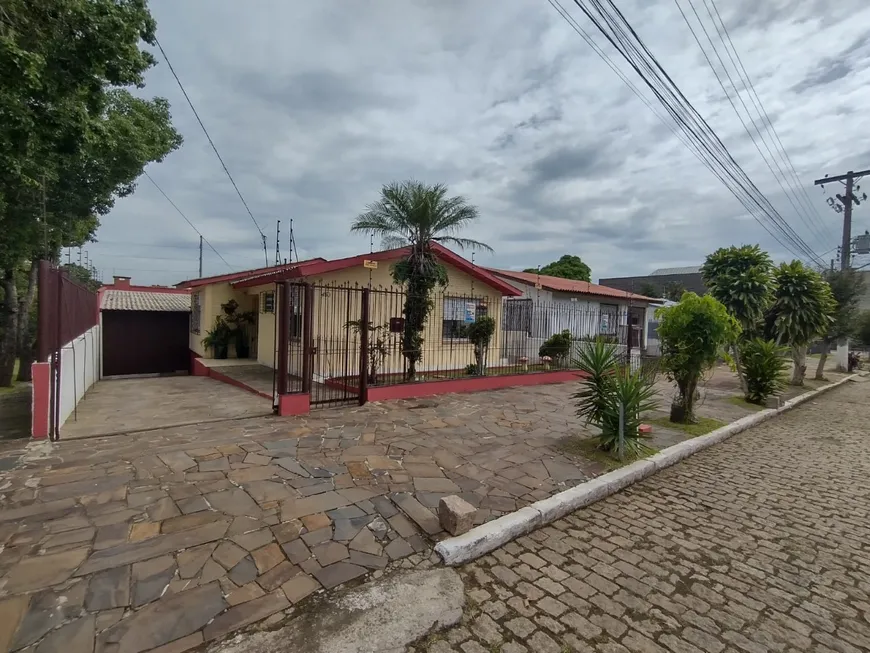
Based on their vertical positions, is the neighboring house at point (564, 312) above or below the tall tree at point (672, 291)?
below

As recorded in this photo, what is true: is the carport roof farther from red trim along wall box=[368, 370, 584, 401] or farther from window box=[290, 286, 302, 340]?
red trim along wall box=[368, 370, 584, 401]

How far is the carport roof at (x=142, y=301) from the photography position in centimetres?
1608

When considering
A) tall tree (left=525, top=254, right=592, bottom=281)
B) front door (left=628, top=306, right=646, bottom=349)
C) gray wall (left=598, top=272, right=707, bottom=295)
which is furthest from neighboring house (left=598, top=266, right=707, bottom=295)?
front door (left=628, top=306, right=646, bottom=349)

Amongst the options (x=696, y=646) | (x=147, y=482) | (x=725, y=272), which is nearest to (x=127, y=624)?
(x=147, y=482)

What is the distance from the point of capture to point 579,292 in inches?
641

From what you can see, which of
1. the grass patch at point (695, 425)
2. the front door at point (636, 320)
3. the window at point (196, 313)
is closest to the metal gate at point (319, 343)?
the grass patch at point (695, 425)

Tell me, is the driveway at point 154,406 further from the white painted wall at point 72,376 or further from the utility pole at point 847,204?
the utility pole at point 847,204

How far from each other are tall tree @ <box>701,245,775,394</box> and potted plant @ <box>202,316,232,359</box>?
45.8ft

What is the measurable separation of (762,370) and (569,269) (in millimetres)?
21020

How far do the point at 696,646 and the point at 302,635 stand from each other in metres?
2.23

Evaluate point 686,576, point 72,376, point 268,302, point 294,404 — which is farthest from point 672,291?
point 72,376

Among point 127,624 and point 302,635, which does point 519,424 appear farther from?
point 127,624

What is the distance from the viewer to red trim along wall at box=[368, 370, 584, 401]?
809 centimetres

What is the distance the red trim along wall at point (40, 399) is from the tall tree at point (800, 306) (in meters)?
16.5
